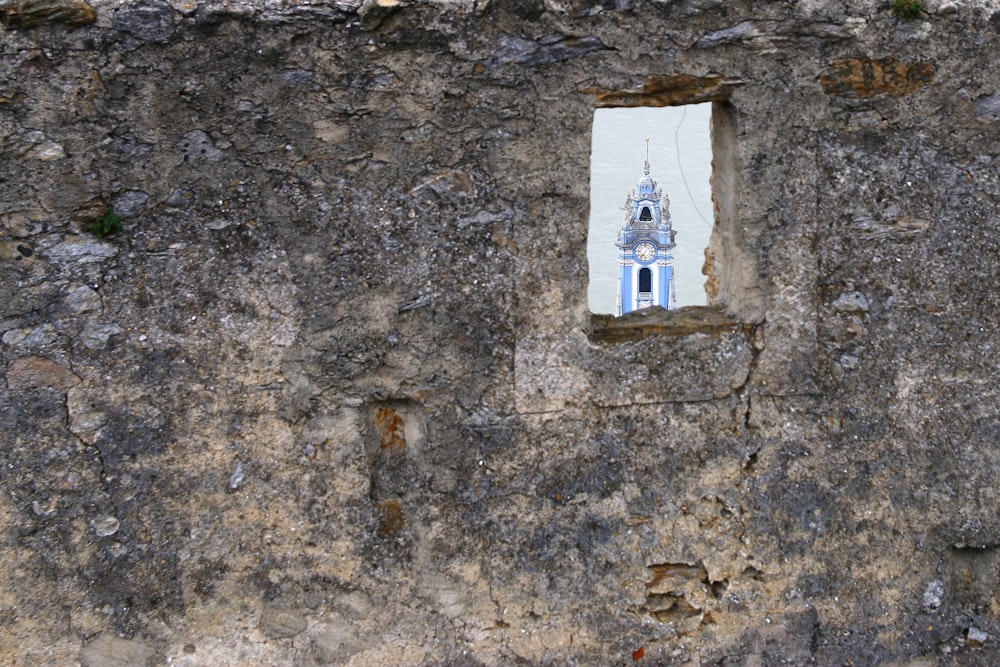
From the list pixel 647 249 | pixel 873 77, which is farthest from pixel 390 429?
pixel 647 249

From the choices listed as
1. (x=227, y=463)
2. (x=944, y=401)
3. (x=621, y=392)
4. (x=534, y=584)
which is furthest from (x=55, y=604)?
(x=944, y=401)

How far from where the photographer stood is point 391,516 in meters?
2.93

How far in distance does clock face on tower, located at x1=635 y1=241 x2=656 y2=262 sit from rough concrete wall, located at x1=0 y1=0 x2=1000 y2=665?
67.7 ft

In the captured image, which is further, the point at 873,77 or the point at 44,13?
the point at 873,77

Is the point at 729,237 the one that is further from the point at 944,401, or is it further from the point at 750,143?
the point at 944,401

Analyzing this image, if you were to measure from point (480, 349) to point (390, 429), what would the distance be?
0.34 meters

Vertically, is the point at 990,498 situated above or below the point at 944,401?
below

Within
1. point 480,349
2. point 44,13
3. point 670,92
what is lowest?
point 480,349

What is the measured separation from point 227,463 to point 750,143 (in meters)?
1.66

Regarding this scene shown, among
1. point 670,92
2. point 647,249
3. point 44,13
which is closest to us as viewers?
point 44,13

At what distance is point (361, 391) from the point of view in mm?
2859

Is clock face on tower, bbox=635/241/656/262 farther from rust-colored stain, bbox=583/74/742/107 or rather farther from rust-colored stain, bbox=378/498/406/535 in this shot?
rust-colored stain, bbox=378/498/406/535

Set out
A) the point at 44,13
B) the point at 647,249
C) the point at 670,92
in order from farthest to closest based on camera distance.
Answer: the point at 647,249 < the point at 670,92 < the point at 44,13

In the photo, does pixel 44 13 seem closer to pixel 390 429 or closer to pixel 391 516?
pixel 390 429
